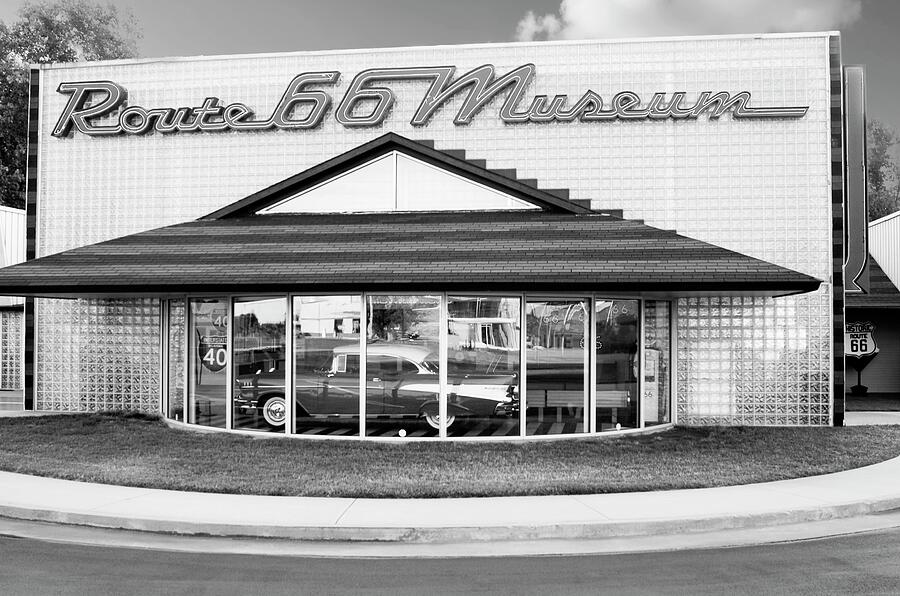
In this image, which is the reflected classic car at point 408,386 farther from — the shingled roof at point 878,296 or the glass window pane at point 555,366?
the shingled roof at point 878,296

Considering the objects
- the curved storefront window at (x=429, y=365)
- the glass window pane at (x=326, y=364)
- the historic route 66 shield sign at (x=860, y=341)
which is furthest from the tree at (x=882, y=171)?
the glass window pane at (x=326, y=364)

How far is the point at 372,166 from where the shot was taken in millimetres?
15500

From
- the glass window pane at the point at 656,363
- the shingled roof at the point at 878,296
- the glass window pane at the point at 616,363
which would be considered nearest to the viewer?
the glass window pane at the point at 616,363

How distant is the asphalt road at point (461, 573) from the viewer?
6.31 m

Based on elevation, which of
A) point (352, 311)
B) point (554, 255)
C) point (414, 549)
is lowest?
point (414, 549)

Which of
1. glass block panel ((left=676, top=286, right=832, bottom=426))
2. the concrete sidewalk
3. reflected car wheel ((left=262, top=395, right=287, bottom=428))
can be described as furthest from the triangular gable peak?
the concrete sidewalk

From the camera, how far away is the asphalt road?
6.31 m

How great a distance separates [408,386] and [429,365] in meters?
0.50

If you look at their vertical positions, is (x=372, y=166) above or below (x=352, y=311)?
above

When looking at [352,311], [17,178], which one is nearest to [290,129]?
[352,311]

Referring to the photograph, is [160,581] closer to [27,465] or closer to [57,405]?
[27,465]

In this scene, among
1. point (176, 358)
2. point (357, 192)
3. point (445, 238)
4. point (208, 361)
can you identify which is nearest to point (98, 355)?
point (176, 358)

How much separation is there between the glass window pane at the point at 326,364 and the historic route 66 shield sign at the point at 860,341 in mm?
14792

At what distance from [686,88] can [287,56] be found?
321 inches
